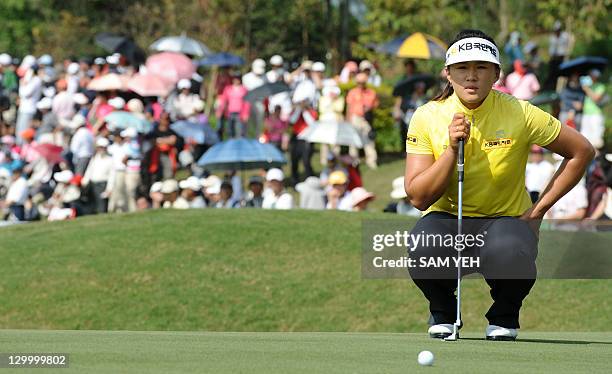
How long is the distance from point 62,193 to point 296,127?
4.99 meters

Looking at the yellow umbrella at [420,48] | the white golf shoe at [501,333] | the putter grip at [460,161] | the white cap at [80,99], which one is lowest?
the white golf shoe at [501,333]

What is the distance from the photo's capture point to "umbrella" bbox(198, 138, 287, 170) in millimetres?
22359

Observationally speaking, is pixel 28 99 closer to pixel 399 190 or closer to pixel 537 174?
pixel 399 190

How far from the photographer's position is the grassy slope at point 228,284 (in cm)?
1641

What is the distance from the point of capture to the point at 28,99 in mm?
29000

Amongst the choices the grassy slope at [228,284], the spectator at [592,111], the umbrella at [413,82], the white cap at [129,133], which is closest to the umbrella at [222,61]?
the umbrella at [413,82]

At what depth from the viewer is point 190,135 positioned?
25500 mm

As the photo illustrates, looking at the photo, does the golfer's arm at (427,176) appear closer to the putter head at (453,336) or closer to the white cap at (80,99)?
the putter head at (453,336)

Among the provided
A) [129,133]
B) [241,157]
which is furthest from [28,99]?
[241,157]

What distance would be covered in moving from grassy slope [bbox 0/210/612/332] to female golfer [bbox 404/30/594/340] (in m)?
8.18

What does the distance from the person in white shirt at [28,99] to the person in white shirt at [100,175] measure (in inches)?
200

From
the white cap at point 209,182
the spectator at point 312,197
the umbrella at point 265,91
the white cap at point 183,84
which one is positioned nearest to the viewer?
the spectator at point 312,197

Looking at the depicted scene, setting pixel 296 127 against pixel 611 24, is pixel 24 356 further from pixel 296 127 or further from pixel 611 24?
pixel 611 24

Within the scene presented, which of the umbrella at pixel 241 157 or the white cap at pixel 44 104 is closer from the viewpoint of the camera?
the umbrella at pixel 241 157
